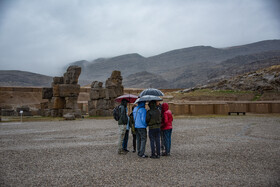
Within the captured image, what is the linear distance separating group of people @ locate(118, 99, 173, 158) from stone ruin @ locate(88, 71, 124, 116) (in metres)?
15.5

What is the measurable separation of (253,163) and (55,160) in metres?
4.58

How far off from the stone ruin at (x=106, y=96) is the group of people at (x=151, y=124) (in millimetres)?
15467

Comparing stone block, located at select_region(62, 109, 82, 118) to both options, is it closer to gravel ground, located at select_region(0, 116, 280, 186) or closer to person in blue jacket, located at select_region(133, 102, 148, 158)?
gravel ground, located at select_region(0, 116, 280, 186)

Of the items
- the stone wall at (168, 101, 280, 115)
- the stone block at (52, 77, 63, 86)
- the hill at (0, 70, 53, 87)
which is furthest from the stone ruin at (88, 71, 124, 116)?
the hill at (0, 70, 53, 87)

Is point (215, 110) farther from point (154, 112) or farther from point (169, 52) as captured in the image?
point (169, 52)

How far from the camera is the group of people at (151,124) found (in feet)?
20.8

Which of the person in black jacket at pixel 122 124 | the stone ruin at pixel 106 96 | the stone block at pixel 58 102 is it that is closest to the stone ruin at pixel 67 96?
the stone block at pixel 58 102

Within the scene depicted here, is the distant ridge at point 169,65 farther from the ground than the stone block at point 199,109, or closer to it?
farther from the ground

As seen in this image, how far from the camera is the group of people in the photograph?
633 centimetres

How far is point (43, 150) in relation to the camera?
743 cm

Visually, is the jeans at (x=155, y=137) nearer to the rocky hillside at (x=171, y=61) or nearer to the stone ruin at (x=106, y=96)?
the stone ruin at (x=106, y=96)

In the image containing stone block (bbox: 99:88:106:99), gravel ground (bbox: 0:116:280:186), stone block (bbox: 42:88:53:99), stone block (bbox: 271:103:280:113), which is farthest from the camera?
stone block (bbox: 42:88:53:99)

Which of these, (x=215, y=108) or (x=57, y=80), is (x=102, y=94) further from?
(x=215, y=108)

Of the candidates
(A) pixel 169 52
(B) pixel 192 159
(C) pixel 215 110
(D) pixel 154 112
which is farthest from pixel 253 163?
(A) pixel 169 52
